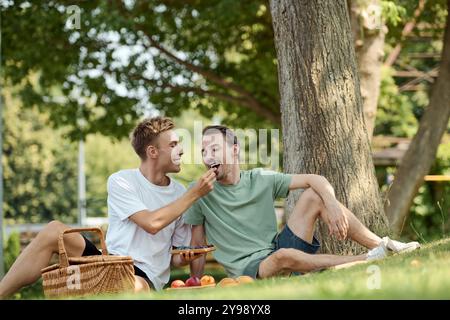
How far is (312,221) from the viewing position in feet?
21.3

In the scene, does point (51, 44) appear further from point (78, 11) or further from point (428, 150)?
point (428, 150)

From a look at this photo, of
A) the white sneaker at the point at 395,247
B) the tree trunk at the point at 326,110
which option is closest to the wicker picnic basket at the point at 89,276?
the white sneaker at the point at 395,247

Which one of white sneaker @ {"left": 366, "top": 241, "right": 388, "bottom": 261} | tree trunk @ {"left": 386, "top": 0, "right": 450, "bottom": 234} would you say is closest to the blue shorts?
white sneaker @ {"left": 366, "top": 241, "right": 388, "bottom": 261}

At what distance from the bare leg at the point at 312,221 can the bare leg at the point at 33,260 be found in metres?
→ 1.67

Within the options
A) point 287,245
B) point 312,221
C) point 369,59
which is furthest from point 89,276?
point 369,59

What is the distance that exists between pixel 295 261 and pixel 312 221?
0.41m

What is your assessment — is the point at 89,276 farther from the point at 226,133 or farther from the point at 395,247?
the point at 395,247

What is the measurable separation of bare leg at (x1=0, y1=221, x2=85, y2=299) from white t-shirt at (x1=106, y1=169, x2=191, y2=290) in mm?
473

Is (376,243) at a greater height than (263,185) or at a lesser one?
lesser

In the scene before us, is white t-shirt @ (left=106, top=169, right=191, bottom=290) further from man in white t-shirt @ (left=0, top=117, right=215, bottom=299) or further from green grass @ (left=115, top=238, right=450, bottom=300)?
green grass @ (left=115, top=238, right=450, bottom=300)

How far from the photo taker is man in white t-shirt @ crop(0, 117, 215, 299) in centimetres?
605
